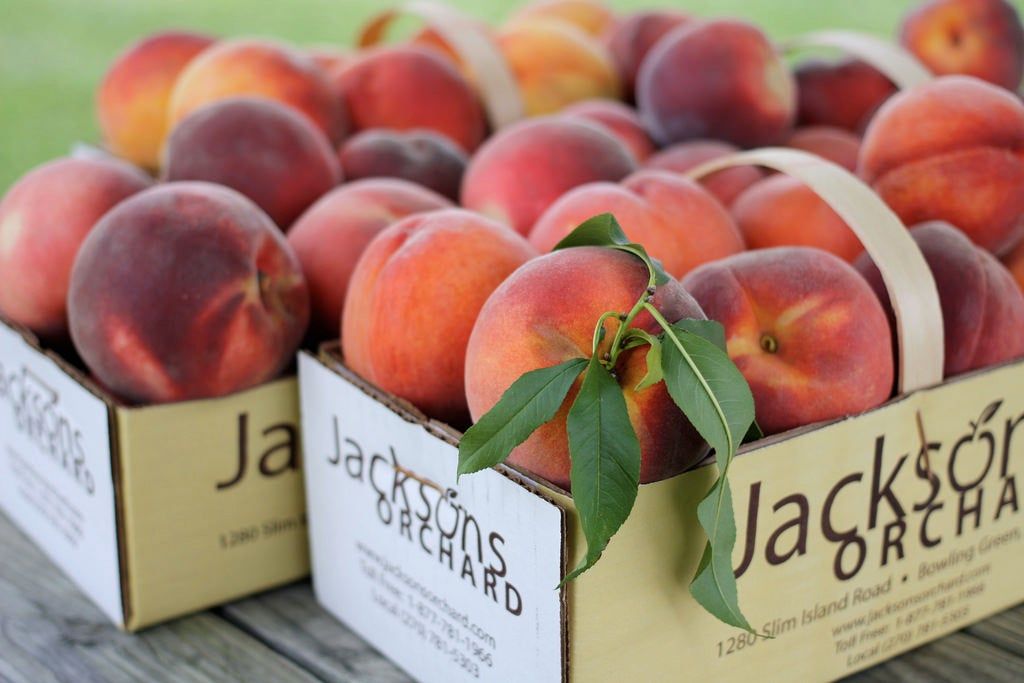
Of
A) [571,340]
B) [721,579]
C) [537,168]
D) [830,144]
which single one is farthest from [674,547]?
[830,144]

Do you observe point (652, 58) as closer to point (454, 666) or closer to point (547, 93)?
point (547, 93)

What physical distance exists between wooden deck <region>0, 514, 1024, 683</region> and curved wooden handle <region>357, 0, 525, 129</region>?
700 millimetres

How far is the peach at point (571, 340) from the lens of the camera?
0.66 meters

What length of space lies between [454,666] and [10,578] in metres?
0.45

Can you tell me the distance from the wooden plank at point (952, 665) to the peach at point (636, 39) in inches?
38.8

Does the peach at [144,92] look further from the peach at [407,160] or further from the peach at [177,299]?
the peach at [177,299]

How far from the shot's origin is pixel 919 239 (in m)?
0.90

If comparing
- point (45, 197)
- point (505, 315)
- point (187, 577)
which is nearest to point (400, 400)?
point (505, 315)

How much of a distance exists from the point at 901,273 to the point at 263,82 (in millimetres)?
820

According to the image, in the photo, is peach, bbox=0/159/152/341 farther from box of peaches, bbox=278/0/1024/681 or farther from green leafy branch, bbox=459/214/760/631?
green leafy branch, bbox=459/214/760/631

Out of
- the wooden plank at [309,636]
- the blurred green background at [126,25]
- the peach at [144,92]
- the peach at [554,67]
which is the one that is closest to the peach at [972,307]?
the wooden plank at [309,636]

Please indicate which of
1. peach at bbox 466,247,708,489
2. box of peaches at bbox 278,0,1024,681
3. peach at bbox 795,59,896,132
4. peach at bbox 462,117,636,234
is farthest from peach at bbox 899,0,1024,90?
peach at bbox 466,247,708,489

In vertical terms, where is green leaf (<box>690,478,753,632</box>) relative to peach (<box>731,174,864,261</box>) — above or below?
below

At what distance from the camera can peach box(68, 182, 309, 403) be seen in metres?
0.87
